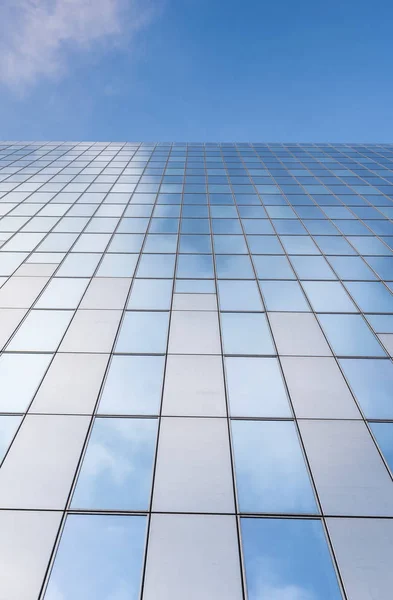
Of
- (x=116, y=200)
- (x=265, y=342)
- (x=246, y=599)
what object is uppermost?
(x=116, y=200)

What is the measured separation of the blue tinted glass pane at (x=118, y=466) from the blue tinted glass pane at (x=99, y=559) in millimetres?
257

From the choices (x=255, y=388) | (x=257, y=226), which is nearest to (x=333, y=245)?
(x=257, y=226)

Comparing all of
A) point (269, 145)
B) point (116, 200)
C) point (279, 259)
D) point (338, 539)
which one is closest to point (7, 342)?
point (338, 539)

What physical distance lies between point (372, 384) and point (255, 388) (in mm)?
2993

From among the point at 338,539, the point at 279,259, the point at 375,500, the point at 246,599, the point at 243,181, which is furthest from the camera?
the point at 243,181

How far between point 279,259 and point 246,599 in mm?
11230

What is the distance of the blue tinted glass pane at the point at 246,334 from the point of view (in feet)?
31.5

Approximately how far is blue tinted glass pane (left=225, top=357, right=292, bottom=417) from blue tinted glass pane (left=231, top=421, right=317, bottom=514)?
0.31 m

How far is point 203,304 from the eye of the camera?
11.4 metres

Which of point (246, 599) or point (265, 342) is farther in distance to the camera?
point (265, 342)

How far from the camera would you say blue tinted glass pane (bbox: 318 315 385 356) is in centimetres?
959

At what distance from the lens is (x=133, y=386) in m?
8.45

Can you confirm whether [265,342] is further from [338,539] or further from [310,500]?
[338,539]

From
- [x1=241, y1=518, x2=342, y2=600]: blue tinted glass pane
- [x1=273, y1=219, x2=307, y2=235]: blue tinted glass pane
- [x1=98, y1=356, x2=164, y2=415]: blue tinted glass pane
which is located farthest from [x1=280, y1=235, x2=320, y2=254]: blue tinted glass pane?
[x1=241, y1=518, x2=342, y2=600]: blue tinted glass pane
